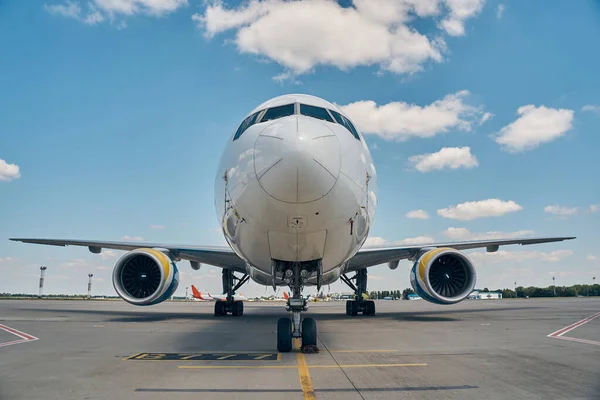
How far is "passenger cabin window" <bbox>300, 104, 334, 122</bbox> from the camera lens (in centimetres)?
577

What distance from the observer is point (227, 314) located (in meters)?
17.5

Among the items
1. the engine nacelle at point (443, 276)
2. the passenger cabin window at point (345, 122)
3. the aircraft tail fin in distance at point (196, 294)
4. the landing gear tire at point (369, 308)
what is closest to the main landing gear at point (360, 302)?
the landing gear tire at point (369, 308)

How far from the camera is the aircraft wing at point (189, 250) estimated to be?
541 inches

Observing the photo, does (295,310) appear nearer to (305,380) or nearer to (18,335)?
(305,380)

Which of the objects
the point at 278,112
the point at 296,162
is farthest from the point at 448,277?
the point at 296,162

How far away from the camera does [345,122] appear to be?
6293 mm

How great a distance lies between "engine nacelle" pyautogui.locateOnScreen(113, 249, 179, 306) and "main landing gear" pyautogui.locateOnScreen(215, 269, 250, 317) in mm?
3598

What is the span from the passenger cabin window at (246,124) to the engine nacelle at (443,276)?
7.39 meters

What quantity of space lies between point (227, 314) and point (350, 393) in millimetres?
13949

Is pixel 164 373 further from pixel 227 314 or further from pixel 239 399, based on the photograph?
Answer: pixel 227 314

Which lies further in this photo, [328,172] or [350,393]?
[328,172]

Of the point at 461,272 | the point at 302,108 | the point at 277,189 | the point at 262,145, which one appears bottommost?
the point at 461,272

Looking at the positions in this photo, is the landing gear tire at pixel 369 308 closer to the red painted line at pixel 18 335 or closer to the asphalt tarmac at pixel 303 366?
the asphalt tarmac at pixel 303 366

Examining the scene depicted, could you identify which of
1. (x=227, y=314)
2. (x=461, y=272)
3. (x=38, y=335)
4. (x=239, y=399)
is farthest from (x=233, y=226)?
(x=227, y=314)
